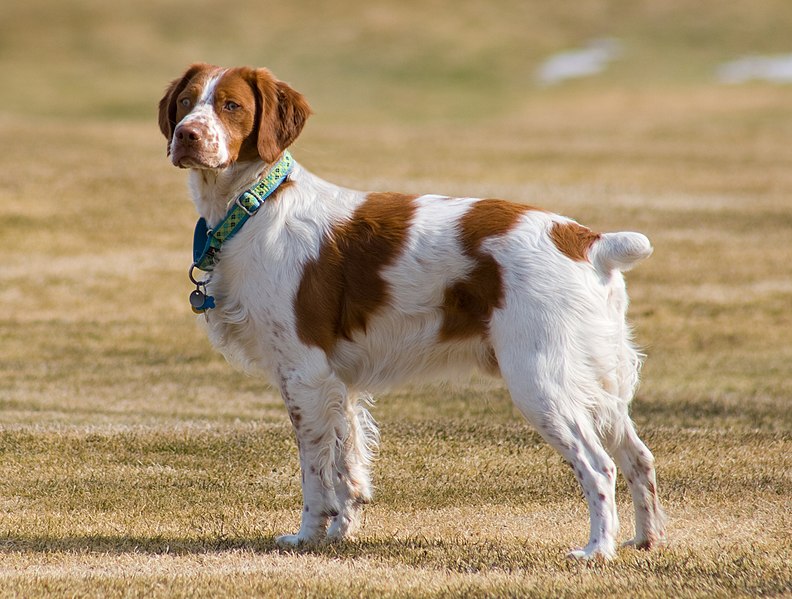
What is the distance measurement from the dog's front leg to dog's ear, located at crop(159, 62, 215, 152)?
138 centimetres

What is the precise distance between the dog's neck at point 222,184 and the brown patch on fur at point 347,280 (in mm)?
524

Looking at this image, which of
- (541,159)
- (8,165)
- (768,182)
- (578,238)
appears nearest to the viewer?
(578,238)

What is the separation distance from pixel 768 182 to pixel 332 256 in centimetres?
1834

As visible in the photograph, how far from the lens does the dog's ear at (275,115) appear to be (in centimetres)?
564

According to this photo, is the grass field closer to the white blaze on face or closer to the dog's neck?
the dog's neck

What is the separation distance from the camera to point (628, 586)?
475 centimetres

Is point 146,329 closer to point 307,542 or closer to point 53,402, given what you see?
point 53,402

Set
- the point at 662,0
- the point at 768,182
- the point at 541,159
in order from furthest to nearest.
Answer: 1. the point at 662,0
2. the point at 541,159
3. the point at 768,182

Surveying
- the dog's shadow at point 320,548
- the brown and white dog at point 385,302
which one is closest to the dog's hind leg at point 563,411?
the brown and white dog at point 385,302

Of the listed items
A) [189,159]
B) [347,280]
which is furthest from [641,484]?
[189,159]

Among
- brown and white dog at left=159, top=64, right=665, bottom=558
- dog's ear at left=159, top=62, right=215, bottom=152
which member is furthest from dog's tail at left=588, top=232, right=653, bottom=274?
dog's ear at left=159, top=62, right=215, bottom=152

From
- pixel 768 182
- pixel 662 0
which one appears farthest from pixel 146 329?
pixel 662 0

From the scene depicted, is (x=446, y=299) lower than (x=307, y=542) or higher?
higher

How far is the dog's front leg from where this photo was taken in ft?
18.2
